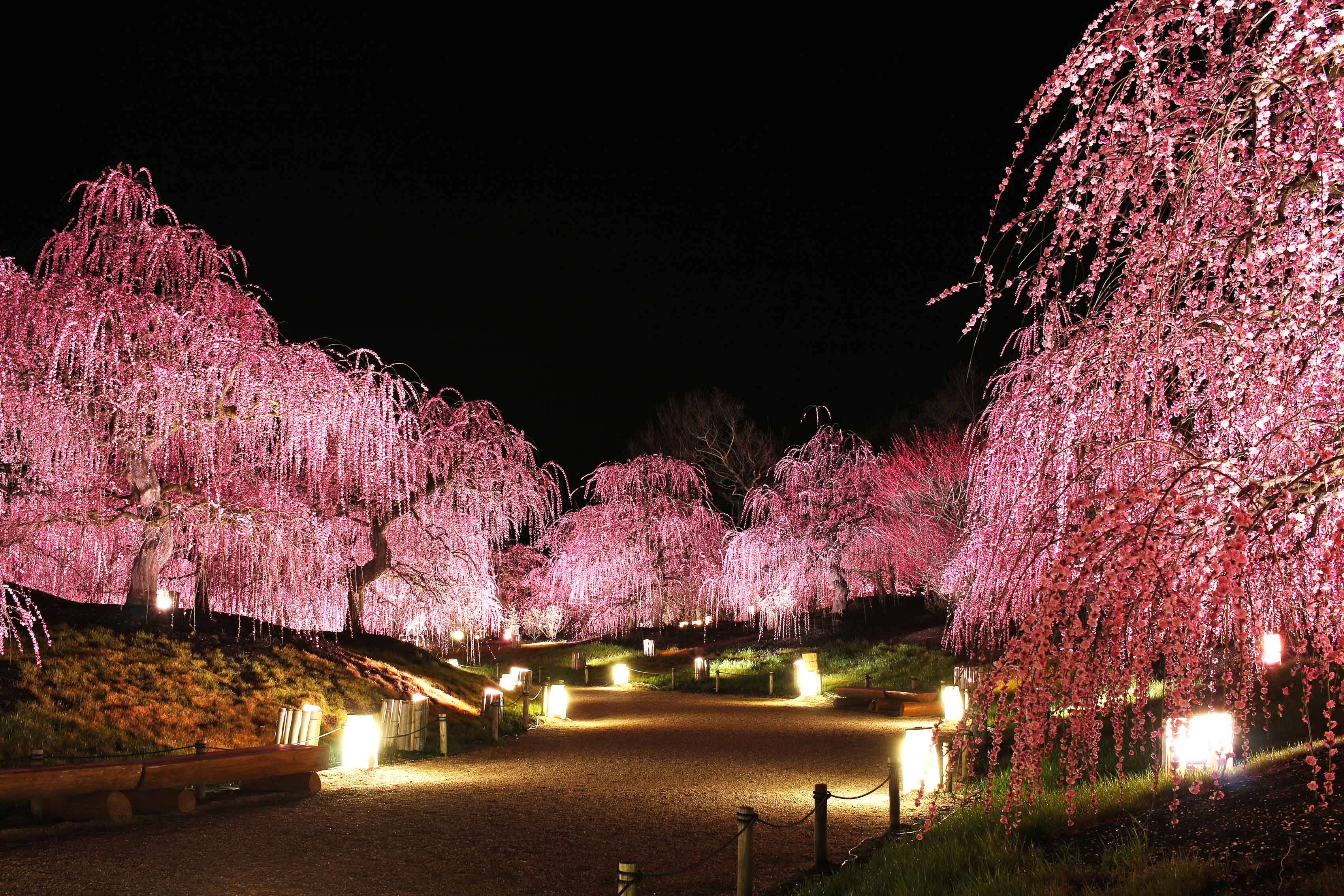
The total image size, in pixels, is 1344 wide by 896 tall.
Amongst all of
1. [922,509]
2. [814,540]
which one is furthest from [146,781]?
[814,540]

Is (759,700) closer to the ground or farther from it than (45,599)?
closer to the ground

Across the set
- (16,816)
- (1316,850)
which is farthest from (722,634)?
(1316,850)

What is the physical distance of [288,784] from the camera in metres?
10.8

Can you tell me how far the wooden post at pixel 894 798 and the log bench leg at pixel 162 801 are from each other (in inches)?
274

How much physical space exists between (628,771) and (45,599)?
9.12m

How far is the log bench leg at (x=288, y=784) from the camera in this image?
1078 cm

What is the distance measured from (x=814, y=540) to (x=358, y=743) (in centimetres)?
1933

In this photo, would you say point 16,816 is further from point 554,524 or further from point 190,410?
point 554,524

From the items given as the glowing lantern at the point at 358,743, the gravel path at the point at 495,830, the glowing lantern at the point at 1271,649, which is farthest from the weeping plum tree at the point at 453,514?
the glowing lantern at the point at 1271,649

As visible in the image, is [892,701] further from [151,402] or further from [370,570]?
[151,402]

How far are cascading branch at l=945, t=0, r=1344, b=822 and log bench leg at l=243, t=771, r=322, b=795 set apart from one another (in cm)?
861

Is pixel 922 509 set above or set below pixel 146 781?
above

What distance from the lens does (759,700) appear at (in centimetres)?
2347

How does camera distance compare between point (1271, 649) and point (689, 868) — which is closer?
point (689, 868)
